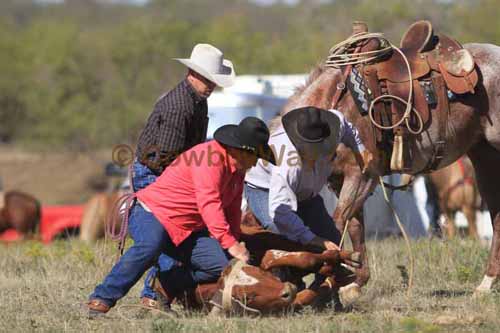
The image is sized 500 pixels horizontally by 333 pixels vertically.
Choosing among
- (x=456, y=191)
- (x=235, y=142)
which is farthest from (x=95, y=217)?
(x=235, y=142)

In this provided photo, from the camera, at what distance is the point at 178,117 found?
24.0 ft

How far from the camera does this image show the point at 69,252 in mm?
10680

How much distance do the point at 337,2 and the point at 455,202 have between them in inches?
1525

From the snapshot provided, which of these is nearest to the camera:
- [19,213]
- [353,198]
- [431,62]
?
[353,198]

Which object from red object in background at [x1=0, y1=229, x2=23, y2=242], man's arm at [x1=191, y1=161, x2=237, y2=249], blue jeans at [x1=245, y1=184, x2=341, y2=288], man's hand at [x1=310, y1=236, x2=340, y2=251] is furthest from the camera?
red object in background at [x1=0, y1=229, x2=23, y2=242]

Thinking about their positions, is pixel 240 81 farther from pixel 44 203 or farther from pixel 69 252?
pixel 44 203

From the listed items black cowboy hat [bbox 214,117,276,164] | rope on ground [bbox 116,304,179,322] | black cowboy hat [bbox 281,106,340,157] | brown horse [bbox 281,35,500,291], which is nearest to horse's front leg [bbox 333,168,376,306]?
brown horse [bbox 281,35,500,291]

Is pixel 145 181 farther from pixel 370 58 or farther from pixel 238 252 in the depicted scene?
pixel 370 58

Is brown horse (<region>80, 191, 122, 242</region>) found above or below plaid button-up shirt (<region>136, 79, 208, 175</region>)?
below

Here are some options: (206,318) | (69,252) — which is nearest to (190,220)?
(206,318)

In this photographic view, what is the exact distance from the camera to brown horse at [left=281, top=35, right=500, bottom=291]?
7.98 meters

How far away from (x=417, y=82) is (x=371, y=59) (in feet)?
1.34

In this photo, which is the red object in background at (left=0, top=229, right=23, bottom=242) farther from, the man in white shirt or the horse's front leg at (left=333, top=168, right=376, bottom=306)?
the man in white shirt

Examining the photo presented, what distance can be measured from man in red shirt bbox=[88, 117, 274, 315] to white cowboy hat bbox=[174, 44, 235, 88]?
1.95ft
